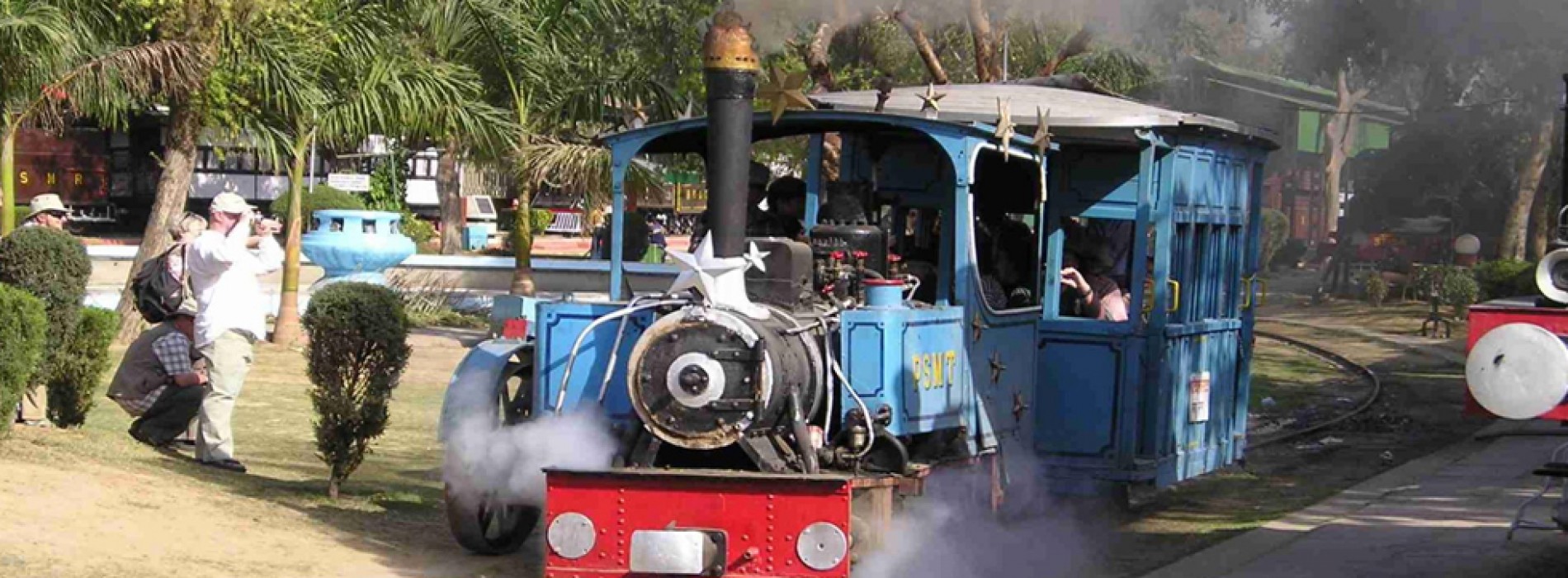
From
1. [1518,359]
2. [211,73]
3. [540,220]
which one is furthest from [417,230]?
[1518,359]

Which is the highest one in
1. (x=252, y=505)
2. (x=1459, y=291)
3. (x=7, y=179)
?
(x=7, y=179)

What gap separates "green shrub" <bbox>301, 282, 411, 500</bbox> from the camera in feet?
30.8

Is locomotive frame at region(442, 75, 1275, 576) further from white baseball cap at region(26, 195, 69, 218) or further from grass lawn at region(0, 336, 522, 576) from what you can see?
white baseball cap at region(26, 195, 69, 218)

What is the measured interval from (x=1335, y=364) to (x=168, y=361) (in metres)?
16.3

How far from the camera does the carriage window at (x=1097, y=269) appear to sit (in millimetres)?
10453

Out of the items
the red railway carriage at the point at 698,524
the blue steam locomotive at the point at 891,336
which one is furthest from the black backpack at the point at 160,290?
the red railway carriage at the point at 698,524

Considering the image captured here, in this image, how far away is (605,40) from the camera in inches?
1089

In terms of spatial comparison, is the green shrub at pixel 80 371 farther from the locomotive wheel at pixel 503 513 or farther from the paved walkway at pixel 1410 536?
the paved walkway at pixel 1410 536

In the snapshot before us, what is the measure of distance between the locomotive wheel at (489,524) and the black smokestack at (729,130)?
184 cm

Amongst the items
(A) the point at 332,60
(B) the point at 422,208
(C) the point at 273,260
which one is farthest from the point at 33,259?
(B) the point at 422,208

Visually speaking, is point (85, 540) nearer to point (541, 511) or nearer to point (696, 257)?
point (541, 511)

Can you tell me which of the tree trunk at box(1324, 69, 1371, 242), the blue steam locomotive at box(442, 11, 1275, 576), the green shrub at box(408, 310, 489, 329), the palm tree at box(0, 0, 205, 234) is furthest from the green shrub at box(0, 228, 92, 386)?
the tree trunk at box(1324, 69, 1371, 242)

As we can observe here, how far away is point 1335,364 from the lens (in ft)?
76.2

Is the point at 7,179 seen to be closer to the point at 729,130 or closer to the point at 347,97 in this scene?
the point at 347,97
